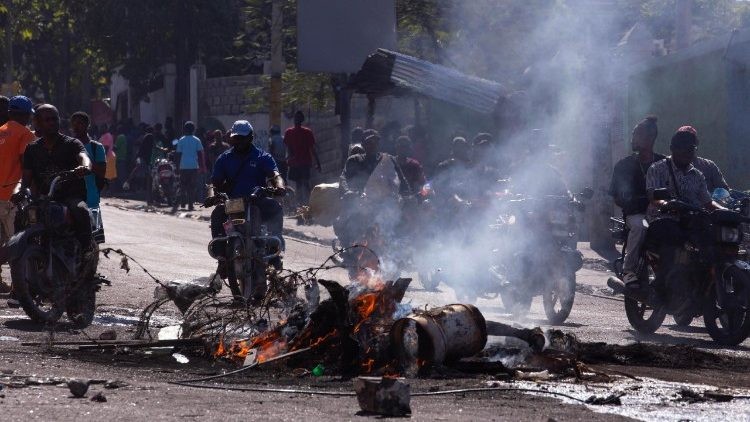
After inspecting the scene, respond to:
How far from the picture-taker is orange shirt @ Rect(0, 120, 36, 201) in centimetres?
1270

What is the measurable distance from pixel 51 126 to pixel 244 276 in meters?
2.01

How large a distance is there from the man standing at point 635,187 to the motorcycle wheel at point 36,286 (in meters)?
4.84

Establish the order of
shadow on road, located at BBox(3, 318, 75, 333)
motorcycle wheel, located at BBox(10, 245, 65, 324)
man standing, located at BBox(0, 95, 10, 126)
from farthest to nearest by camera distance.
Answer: man standing, located at BBox(0, 95, 10, 126) → motorcycle wheel, located at BBox(10, 245, 65, 324) → shadow on road, located at BBox(3, 318, 75, 333)

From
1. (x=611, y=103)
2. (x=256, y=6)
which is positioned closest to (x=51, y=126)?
(x=611, y=103)

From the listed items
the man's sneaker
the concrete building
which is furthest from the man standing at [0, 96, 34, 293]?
the concrete building

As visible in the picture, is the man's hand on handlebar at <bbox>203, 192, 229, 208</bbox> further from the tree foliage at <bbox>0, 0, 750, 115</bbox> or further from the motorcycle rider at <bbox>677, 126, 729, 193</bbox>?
the tree foliage at <bbox>0, 0, 750, 115</bbox>

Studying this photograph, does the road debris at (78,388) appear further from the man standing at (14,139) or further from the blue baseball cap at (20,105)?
the blue baseball cap at (20,105)

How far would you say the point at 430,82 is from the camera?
24.8 meters

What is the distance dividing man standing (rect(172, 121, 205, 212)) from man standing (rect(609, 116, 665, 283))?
17.0 metres

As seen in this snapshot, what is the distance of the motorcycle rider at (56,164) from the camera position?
11055 millimetres

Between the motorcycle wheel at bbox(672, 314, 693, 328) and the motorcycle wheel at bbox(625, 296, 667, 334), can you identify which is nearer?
the motorcycle wheel at bbox(625, 296, 667, 334)

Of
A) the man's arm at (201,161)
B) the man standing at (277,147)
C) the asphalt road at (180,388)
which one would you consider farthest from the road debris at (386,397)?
the man's arm at (201,161)

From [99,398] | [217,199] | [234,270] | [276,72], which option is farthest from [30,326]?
[276,72]

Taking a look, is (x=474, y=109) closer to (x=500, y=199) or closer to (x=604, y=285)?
(x=604, y=285)
